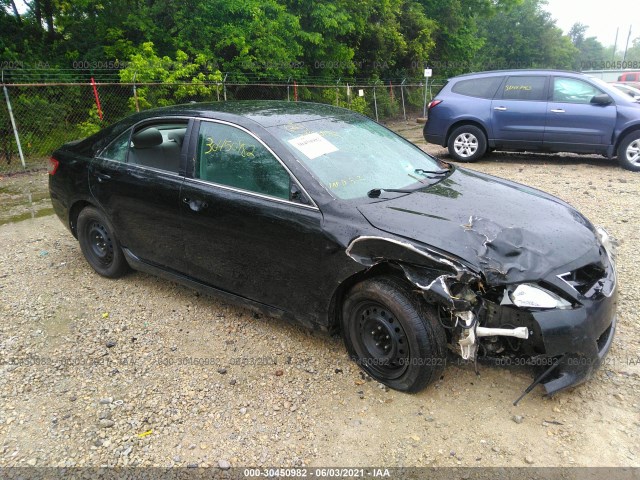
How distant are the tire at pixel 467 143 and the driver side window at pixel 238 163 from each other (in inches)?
272

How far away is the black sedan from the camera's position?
2543 millimetres

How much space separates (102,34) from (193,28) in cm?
253

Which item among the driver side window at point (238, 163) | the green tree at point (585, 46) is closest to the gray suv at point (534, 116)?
the driver side window at point (238, 163)

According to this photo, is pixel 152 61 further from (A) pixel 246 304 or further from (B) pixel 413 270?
(B) pixel 413 270

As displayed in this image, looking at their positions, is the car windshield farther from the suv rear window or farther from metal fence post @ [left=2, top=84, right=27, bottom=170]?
metal fence post @ [left=2, top=84, right=27, bottom=170]

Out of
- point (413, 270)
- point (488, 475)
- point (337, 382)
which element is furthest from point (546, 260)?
point (337, 382)

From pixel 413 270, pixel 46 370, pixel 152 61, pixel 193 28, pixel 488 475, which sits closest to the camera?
pixel 488 475

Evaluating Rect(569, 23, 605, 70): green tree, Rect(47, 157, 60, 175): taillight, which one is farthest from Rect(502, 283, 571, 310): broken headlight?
Rect(569, 23, 605, 70): green tree

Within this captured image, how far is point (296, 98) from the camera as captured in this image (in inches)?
584

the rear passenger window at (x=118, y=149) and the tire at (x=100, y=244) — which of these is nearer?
the rear passenger window at (x=118, y=149)

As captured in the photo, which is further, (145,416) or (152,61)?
(152,61)

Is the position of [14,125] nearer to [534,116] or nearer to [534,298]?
[534,116]

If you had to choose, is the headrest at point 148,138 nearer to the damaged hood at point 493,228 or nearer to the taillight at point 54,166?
the taillight at point 54,166

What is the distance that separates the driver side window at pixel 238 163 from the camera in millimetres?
3152
